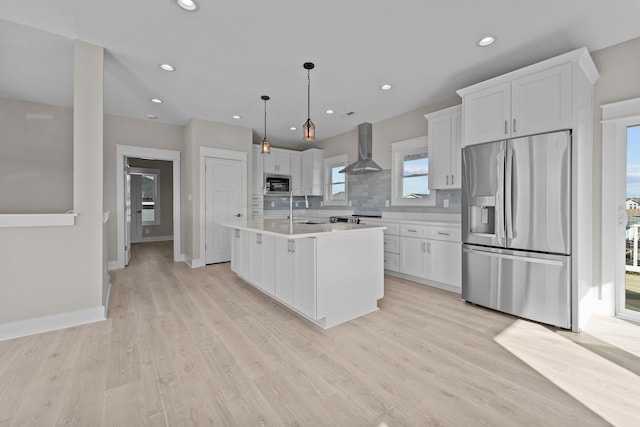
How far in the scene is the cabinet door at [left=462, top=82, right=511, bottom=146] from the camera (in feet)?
9.01

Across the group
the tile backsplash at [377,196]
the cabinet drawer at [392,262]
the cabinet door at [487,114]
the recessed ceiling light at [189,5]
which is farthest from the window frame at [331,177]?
the recessed ceiling light at [189,5]

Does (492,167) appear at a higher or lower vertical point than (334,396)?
higher

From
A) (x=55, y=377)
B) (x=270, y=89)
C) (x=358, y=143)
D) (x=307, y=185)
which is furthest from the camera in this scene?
(x=307, y=185)

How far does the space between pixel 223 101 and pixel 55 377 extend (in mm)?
3555

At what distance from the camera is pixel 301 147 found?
715cm

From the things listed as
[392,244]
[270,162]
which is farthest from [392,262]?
[270,162]

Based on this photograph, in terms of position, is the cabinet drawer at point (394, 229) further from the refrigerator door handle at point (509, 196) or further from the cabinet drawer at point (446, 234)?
the refrigerator door handle at point (509, 196)

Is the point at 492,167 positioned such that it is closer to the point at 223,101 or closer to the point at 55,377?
the point at 223,101

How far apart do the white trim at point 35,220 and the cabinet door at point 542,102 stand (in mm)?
4269

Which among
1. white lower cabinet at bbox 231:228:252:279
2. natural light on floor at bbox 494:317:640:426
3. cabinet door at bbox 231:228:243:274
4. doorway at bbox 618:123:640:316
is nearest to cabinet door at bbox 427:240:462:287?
natural light on floor at bbox 494:317:640:426

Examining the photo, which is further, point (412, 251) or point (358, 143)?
point (358, 143)

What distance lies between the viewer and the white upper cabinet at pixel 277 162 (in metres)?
6.07

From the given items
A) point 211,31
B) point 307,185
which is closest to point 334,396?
point 211,31

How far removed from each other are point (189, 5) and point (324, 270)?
7.74 ft
